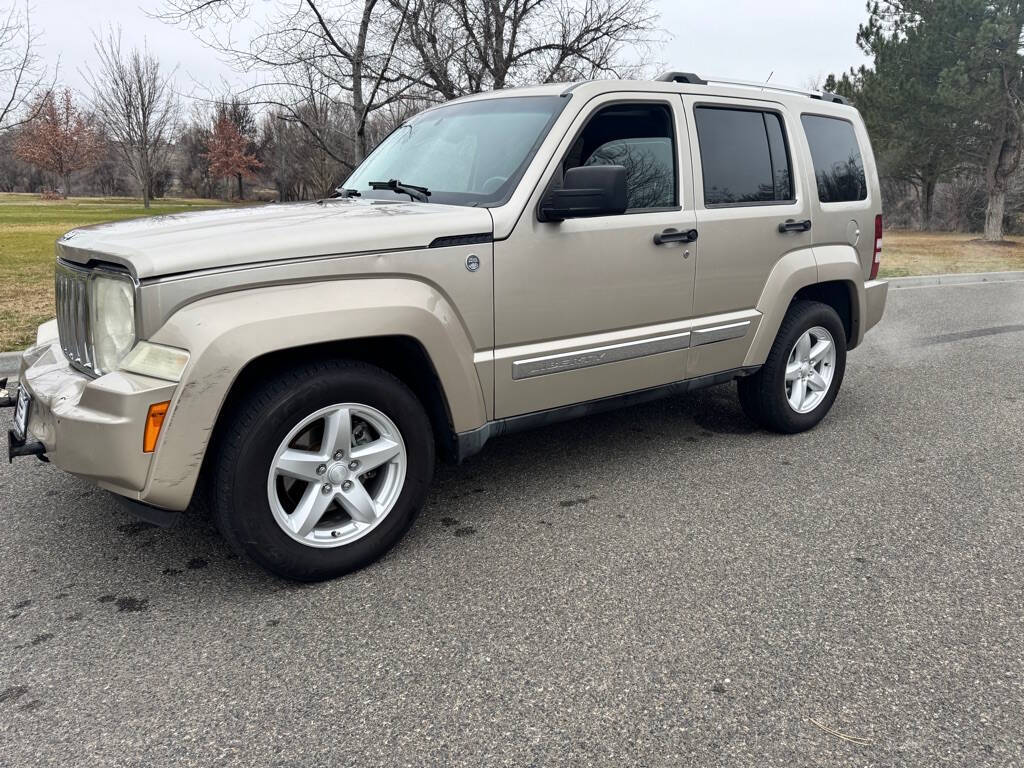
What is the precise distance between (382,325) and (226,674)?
4.27 feet

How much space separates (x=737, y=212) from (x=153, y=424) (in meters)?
3.09

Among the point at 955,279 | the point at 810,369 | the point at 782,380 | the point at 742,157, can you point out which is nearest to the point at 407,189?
the point at 742,157

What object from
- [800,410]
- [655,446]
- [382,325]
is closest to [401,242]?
[382,325]

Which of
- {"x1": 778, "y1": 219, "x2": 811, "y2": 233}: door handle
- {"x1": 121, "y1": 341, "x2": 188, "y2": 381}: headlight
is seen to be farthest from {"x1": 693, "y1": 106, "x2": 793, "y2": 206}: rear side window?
{"x1": 121, "y1": 341, "x2": 188, "y2": 381}: headlight

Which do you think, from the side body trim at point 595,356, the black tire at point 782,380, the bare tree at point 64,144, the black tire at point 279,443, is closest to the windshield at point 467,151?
the side body trim at point 595,356

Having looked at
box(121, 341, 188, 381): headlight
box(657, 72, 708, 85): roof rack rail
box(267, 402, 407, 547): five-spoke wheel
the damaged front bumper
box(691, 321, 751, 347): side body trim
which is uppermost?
box(657, 72, 708, 85): roof rack rail

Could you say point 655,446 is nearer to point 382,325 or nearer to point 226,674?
point 382,325

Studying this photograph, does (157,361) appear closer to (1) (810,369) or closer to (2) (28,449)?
(2) (28,449)

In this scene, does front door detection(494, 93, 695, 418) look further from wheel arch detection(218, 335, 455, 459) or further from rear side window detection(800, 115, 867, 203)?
rear side window detection(800, 115, 867, 203)

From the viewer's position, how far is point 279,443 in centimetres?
288

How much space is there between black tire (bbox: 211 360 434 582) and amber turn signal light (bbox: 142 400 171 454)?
0.79 ft

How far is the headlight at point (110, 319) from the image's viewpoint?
9.04 ft

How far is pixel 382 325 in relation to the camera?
2.98 m

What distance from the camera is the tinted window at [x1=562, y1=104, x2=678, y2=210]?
3754 millimetres
